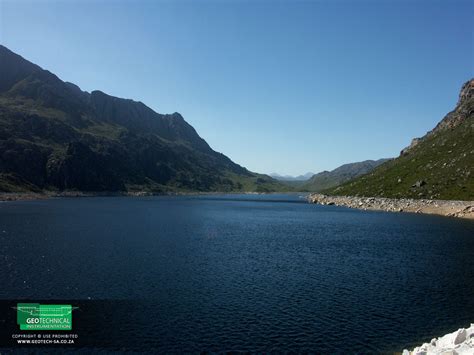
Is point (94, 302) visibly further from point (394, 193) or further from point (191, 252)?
point (394, 193)

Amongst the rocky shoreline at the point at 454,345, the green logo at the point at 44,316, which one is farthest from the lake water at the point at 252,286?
the rocky shoreline at the point at 454,345

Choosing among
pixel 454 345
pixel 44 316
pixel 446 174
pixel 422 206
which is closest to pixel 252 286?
pixel 44 316

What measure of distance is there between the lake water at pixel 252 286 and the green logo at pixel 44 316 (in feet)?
5.79

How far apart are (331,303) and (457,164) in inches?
5975

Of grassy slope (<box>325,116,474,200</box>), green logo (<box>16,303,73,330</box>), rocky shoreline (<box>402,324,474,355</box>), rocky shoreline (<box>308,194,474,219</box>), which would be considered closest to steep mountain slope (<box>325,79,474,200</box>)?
grassy slope (<box>325,116,474,200</box>)

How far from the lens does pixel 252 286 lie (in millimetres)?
52562

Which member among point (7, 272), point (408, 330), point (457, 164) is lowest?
point (408, 330)

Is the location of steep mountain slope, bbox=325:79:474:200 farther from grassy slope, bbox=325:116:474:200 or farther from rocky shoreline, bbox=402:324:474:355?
rocky shoreline, bbox=402:324:474:355

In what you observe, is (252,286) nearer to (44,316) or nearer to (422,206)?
(44,316)

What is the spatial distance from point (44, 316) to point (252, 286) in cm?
2640

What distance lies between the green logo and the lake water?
1.76 metres

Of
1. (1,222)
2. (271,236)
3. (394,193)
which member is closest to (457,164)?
(394,193)

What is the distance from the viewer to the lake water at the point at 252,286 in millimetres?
35719

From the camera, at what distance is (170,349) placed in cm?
3269
